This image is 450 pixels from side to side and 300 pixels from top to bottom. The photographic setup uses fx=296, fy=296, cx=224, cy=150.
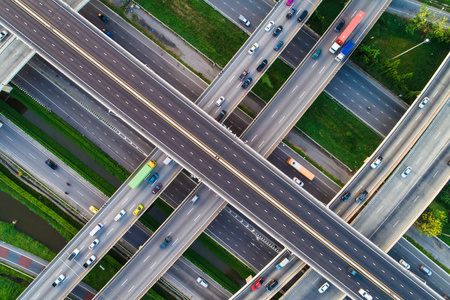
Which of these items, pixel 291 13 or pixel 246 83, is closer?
pixel 246 83

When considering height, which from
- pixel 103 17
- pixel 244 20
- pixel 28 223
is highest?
pixel 244 20

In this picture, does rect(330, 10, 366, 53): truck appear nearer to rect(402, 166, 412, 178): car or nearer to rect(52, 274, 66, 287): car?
rect(402, 166, 412, 178): car

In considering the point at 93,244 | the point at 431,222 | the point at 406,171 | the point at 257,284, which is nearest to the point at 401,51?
the point at 406,171

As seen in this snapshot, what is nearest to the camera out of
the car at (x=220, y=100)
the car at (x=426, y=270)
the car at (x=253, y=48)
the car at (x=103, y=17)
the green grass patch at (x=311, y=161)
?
the car at (x=220, y=100)

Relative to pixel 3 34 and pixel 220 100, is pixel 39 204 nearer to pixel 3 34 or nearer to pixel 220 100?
Answer: pixel 3 34

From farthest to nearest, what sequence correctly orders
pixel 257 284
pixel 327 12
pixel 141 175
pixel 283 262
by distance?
1. pixel 327 12
2. pixel 257 284
3. pixel 283 262
4. pixel 141 175

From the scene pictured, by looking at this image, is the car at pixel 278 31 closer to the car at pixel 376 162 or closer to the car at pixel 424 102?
the car at pixel 424 102

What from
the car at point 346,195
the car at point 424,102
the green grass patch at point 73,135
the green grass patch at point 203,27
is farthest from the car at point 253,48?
the green grass patch at point 73,135
